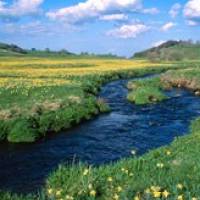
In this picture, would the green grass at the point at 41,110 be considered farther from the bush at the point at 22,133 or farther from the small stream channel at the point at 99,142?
the small stream channel at the point at 99,142

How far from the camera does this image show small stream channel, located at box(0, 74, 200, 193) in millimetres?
17875

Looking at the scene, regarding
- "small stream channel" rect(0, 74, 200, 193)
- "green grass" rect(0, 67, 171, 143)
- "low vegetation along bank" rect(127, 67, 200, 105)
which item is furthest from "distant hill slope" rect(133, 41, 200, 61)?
"small stream channel" rect(0, 74, 200, 193)

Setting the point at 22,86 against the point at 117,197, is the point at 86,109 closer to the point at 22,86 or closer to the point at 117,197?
the point at 22,86

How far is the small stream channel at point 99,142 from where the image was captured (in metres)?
17.9

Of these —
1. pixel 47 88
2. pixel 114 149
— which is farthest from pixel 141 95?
pixel 114 149

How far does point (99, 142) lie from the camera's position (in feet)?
76.1

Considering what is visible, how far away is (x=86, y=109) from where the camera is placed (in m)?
30.8

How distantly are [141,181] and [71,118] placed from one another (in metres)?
18.1

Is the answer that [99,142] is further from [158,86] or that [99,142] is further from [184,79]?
[184,79]

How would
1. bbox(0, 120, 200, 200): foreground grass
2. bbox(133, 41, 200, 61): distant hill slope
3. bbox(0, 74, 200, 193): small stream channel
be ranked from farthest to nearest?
bbox(133, 41, 200, 61): distant hill slope
bbox(0, 74, 200, 193): small stream channel
bbox(0, 120, 200, 200): foreground grass

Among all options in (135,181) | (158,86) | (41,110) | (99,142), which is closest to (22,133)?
(99,142)

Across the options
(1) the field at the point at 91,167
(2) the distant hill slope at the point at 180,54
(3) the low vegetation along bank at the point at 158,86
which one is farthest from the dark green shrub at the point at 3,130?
(2) the distant hill slope at the point at 180,54

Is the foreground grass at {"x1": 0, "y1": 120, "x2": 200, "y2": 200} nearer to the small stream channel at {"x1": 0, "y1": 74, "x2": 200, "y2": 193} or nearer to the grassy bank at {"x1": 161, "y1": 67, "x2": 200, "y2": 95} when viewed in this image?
the small stream channel at {"x1": 0, "y1": 74, "x2": 200, "y2": 193}

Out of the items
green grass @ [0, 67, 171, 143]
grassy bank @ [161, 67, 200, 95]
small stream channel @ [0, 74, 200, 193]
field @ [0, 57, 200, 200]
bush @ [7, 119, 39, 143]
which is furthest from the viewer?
grassy bank @ [161, 67, 200, 95]
